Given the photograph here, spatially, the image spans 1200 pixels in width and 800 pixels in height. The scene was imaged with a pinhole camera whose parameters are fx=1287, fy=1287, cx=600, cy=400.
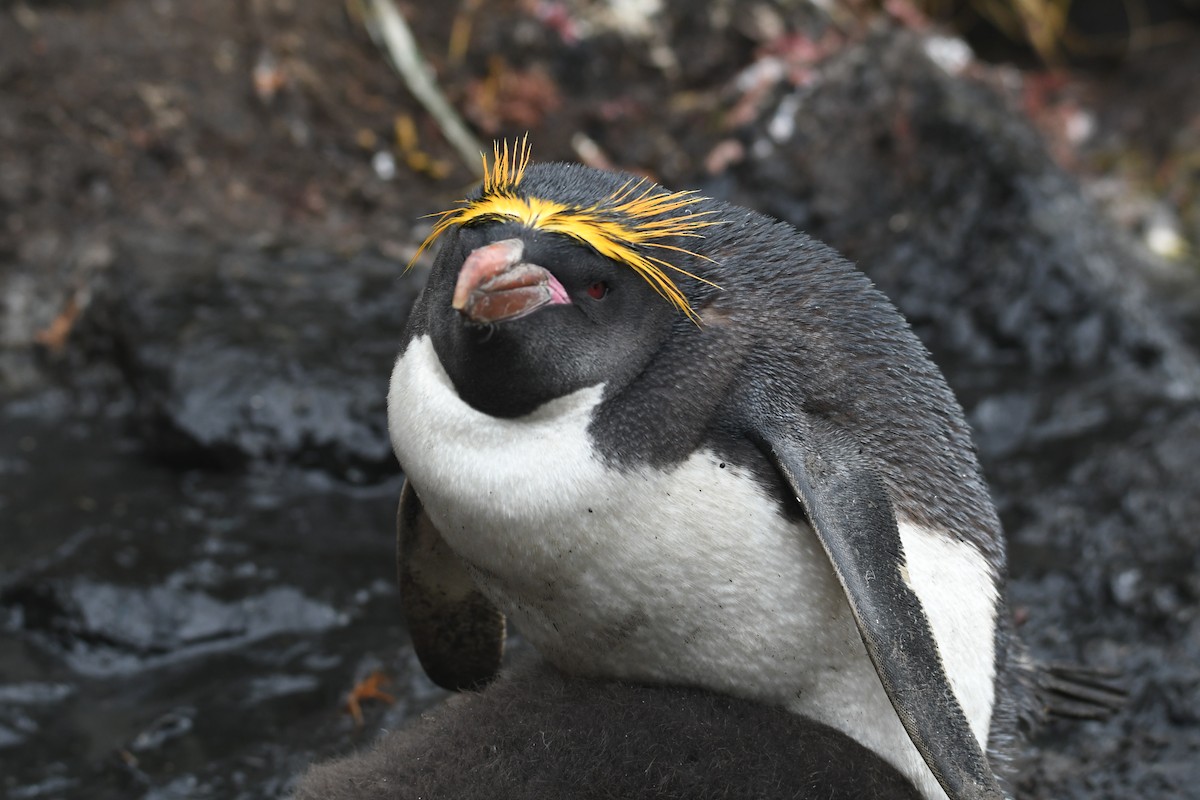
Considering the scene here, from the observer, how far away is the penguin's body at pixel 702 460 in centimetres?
250

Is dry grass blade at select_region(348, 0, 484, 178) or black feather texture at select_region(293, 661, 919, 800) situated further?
dry grass blade at select_region(348, 0, 484, 178)

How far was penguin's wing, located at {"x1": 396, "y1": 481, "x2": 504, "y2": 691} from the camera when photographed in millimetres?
3176

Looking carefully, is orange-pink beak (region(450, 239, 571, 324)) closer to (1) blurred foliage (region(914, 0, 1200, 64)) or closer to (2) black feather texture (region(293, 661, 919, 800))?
(2) black feather texture (region(293, 661, 919, 800))

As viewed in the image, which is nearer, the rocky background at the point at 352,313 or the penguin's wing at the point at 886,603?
the penguin's wing at the point at 886,603

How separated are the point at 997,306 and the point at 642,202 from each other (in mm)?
3720

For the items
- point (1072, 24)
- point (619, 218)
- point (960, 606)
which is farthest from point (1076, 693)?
point (1072, 24)

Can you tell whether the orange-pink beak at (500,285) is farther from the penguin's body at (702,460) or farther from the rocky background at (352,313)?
the rocky background at (352,313)

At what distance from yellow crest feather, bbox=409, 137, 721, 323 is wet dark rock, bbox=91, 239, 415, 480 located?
236cm

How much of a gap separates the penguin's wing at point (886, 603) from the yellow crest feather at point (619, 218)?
0.41 metres

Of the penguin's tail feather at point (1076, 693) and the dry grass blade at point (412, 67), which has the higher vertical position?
the dry grass blade at point (412, 67)

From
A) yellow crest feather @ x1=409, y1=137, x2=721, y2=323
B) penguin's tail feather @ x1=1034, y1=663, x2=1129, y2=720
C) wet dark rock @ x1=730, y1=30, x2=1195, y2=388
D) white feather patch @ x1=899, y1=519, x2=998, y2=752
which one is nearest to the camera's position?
yellow crest feather @ x1=409, y1=137, x2=721, y2=323

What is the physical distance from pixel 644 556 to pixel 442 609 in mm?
891

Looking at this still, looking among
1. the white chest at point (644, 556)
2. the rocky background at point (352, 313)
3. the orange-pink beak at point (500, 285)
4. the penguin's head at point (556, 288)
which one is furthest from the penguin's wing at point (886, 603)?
the rocky background at point (352, 313)

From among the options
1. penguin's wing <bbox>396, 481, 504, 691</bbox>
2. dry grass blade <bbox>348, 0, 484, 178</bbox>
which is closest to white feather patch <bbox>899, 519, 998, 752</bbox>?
penguin's wing <bbox>396, 481, 504, 691</bbox>
